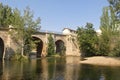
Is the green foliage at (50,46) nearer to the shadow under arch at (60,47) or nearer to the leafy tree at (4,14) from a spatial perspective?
the shadow under arch at (60,47)

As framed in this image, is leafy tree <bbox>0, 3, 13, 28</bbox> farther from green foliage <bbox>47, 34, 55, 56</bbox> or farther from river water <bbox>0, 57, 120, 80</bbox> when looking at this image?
river water <bbox>0, 57, 120, 80</bbox>

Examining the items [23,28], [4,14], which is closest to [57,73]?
[23,28]

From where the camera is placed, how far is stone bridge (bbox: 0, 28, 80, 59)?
68.5 m

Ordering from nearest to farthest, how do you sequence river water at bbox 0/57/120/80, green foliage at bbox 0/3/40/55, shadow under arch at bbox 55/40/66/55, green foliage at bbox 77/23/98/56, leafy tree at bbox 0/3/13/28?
1. river water at bbox 0/57/120/80
2. green foliage at bbox 0/3/40/55
3. green foliage at bbox 77/23/98/56
4. shadow under arch at bbox 55/40/66/55
5. leafy tree at bbox 0/3/13/28

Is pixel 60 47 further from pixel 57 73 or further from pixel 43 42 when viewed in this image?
pixel 57 73

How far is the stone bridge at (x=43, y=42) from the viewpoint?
68500 mm

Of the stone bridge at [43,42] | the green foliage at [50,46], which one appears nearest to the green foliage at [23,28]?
the stone bridge at [43,42]

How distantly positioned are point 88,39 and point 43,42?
15.6 metres

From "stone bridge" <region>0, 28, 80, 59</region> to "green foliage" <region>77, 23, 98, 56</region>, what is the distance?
23.4 ft

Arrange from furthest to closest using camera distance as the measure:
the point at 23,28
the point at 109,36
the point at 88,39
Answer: the point at 88,39
the point at 109,36
the point at 23,28

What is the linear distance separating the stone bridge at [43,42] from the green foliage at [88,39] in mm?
7128

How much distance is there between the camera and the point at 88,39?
84.9 meters

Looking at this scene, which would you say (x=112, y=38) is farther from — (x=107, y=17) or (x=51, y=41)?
(x=51, y=41)

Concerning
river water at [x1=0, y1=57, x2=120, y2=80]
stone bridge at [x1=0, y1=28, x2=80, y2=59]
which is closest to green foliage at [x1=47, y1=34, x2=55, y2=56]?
stone bridge at [x1=0, y1=28, x2=80, y2=59]
